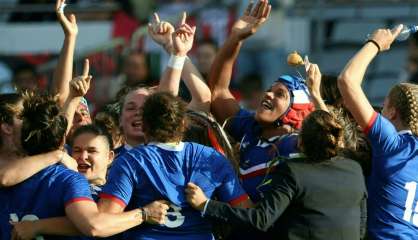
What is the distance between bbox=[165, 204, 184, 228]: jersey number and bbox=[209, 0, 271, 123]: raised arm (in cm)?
139

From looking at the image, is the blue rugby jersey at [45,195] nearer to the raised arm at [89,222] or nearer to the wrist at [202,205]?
the raised arm at [89,222]

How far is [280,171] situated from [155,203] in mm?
674

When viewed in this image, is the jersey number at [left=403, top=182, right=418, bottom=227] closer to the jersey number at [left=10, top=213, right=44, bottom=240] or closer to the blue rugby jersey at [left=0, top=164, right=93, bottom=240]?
the blue rugby jersey at [left=0, top=164, right=93, bottom=240]

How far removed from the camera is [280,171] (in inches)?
229

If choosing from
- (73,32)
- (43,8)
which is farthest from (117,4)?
(73,32)

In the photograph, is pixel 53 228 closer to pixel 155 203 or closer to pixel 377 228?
pixel 155 203

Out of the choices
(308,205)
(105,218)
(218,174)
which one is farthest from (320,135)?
(105,218)

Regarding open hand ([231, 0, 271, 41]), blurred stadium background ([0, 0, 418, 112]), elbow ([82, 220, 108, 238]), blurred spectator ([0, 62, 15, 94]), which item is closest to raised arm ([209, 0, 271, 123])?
open hand ([231, 0, 271, 41])

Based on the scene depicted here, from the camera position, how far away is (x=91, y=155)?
6.48 metres

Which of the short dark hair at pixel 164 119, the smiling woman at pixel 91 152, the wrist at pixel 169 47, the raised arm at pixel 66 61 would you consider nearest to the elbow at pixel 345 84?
the short dark hair at pixel 164 119

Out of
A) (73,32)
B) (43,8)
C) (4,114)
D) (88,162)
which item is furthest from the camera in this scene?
(43,8)

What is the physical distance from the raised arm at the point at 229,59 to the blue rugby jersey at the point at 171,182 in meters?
1.23

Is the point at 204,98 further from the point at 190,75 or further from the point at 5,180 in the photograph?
the point at 5,180

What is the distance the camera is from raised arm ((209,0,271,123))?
23.0 ft
